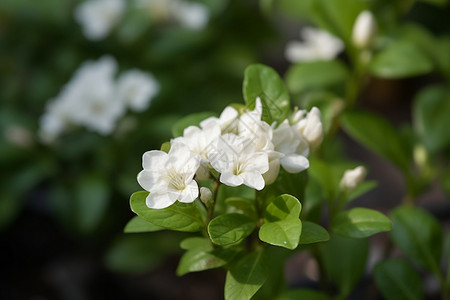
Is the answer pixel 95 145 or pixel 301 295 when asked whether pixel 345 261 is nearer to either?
pixel 301 295

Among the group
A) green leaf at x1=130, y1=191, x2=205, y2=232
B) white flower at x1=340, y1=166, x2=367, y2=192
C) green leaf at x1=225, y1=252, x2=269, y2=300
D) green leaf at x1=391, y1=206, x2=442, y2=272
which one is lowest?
green leaf at x1=391, y1=206, x2=442, y2=272

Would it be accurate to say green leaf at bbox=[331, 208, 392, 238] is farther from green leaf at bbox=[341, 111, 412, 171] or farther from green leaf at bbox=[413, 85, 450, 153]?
green leaf at bbox=[413, 85, 450, 153]

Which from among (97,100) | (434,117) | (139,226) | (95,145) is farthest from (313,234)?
(95,145)

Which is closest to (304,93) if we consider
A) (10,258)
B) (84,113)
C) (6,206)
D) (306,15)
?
(306,15)

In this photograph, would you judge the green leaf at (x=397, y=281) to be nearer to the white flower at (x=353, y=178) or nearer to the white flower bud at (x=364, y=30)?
the white flower at (x=353, y=178)

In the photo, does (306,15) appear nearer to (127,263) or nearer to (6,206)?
(127,263)

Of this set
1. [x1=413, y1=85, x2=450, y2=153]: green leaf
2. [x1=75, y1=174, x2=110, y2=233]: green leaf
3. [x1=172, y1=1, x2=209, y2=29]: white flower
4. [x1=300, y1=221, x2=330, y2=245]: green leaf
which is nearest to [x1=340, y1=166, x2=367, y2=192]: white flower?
[x1=300, y1=221, x2=330, y2=245]: green leaf
